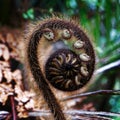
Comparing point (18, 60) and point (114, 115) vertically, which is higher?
point (18, 60)

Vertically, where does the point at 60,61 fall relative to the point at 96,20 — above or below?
below

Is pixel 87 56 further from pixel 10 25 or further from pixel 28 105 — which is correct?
pixel 10 25

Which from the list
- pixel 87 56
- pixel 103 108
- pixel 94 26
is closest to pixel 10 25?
pixel 94 26

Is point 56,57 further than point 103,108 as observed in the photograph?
No

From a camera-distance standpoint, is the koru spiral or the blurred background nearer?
the koru spiral

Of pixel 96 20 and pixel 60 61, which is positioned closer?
pixel 60 61

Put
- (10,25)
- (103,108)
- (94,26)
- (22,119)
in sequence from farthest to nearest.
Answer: (10,25) → (94,26) → (103,108) → (22,119)
